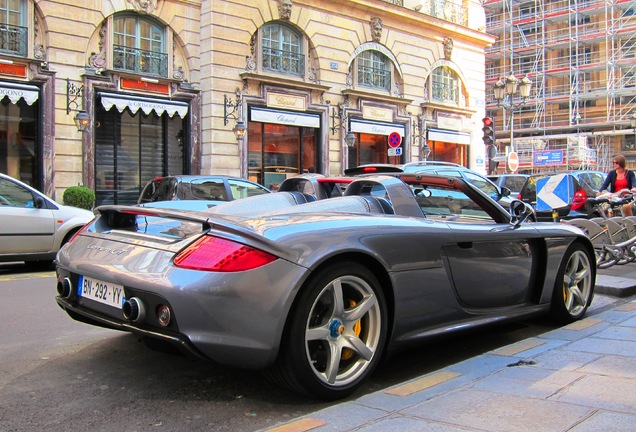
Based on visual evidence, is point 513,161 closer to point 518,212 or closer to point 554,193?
point 554,193

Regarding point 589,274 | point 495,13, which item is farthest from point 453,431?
point 495,13

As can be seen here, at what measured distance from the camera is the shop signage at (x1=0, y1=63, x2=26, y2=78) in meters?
16.7

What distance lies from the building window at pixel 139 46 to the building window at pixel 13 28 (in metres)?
2.62

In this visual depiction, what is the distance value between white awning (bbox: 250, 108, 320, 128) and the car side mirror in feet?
58.0

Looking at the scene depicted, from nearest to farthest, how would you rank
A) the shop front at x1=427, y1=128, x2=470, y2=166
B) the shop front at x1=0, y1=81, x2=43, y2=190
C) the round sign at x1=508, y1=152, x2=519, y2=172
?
the shop front at x1=0, y1=81, x2=43, y2=190 < the round sign at x1=508, y1=152, x2=519, y2=172 < the shop front at x1=427, y1=128, x2=470, y2=166

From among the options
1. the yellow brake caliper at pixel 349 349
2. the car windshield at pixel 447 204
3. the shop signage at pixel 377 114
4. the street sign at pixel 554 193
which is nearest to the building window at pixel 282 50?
the shop signage at pixel 377 114

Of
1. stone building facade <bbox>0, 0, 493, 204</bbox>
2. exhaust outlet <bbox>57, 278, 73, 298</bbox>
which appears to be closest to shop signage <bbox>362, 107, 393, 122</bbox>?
stone building facade <bbox>0, 0, 493, 204</bbox>

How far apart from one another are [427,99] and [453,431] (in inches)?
1082

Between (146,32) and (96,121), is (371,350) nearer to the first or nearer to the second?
(96,121)

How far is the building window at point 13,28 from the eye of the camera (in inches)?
665

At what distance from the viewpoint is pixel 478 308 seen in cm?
421

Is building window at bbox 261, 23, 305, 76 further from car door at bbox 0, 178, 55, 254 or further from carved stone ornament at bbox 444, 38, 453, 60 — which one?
car door at bbox 0, 178, 55, 254

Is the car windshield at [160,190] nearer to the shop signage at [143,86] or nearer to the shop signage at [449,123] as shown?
the shop signage at [143,86]

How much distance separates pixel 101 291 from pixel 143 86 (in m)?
17.1
